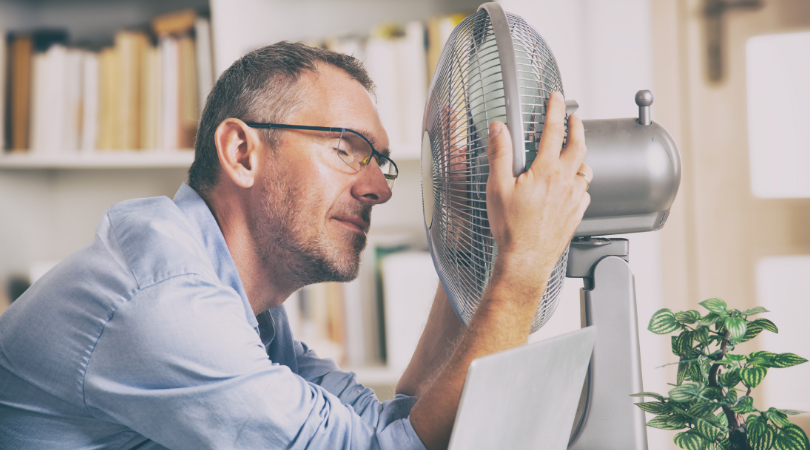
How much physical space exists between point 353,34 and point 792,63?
49.7 inches

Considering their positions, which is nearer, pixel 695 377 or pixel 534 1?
pixel 695 377

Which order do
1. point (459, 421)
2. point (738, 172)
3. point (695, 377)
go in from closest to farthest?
point (459, 421)
point (695, 377)
point (738, 172)

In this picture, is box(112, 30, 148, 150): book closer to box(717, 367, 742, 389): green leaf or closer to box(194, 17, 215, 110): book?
box(194, 17, 215, 110): book

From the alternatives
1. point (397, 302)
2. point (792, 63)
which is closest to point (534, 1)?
point (792, 63)

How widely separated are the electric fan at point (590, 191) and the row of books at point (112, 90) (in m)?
1.10

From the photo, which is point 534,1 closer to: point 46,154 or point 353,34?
point 353,34

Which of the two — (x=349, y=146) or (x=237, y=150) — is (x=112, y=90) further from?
(x=349, y=146)

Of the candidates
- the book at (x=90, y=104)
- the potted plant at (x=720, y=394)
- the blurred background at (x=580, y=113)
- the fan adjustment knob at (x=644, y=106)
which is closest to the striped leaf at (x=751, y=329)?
the potted plant at (x=720, y=394)

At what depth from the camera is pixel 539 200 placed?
A: 1.91ft

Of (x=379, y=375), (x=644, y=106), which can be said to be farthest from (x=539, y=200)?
(x=379, y=375)

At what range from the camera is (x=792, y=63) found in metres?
1.62

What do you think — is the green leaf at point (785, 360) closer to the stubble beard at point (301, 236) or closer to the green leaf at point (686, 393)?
the green leaf at point (686, 393)

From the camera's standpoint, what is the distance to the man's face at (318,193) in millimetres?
892

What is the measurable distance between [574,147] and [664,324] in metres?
0.21
